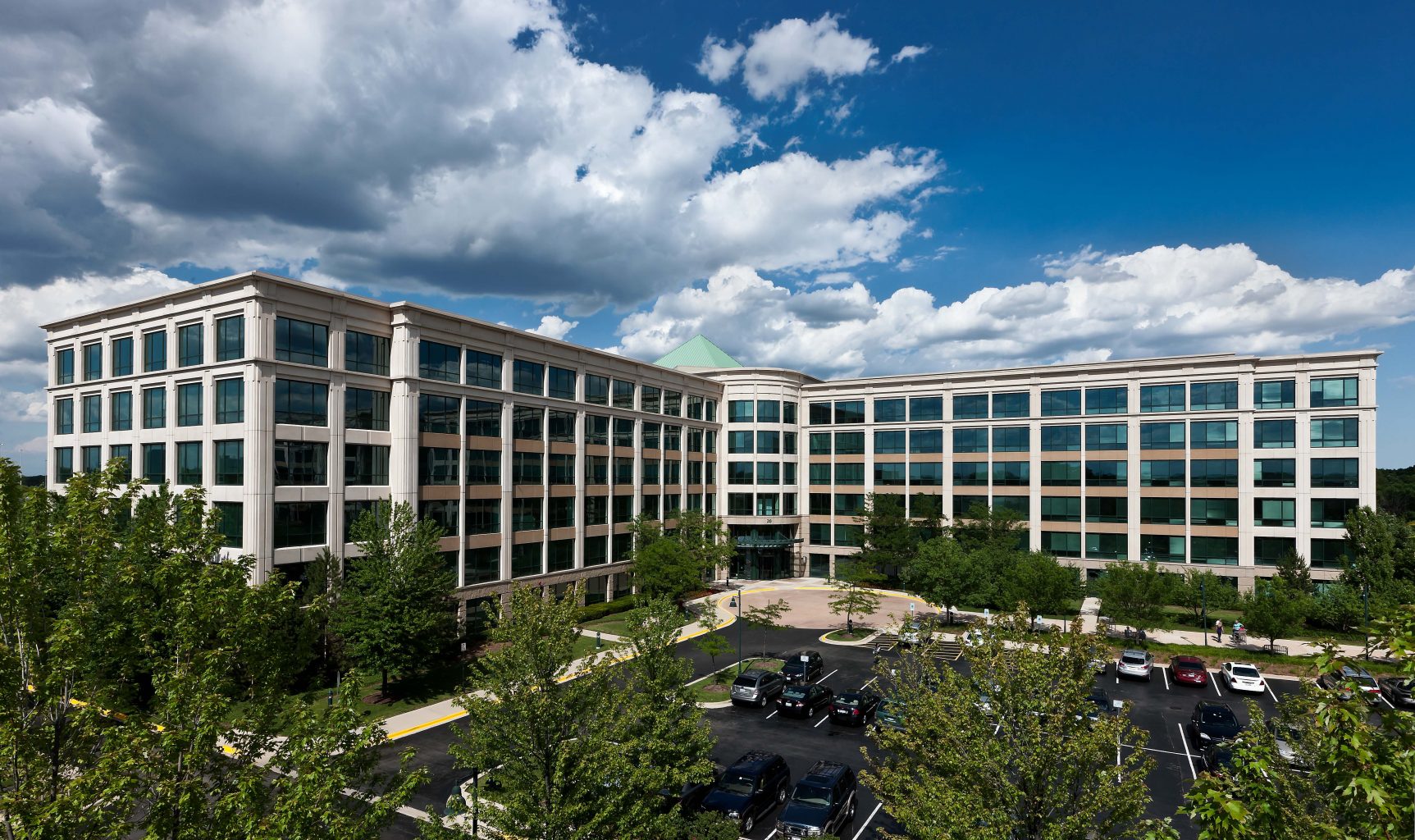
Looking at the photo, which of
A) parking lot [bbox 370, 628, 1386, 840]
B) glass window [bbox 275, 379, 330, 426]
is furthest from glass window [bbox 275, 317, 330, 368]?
parking lot [bbox 370, 628, 1386, 840]

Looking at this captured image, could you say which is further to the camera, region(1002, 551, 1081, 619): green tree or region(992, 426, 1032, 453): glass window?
region(992, 426, 1032, 453): glass window

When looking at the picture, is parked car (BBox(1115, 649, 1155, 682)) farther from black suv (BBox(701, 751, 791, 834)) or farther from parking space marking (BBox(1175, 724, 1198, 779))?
black suv (BBox(701, 751, 791, 834))

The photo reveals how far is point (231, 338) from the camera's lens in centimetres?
3816

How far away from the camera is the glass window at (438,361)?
145 feet

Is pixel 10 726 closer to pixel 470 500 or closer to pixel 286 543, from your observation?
pixel 286 543

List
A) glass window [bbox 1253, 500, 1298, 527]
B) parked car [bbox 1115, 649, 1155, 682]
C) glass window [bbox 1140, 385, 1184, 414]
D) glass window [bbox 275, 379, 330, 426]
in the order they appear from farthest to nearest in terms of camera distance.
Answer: glass window [bbox 1140, 385, 1184, 414] < glass window [bbox 1253, 500, 1298, 527] < parked car [bbox 1115, 649, 1155, 682] < glass window [bbox 275, 379, 330, 426]

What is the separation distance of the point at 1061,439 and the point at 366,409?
58968mm

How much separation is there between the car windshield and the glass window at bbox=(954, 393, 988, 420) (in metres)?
53.7

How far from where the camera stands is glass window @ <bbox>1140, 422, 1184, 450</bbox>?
201 ft

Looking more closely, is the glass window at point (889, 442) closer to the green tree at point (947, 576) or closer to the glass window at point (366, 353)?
the green tree at point (947, 576)

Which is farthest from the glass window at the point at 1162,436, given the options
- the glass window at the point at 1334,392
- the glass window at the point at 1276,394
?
the glass window at the point at 1334,392

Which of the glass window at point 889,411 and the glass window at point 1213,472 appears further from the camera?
the glass window at point 889,411

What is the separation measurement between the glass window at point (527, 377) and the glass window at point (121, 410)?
23.3 m

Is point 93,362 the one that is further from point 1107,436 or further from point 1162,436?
point 1162,436
